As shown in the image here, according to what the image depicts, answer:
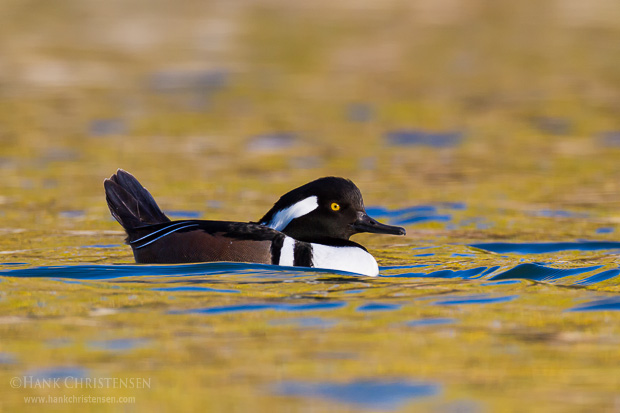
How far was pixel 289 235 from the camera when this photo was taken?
883 cm

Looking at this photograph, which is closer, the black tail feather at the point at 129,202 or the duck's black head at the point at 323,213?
the duck's black head at the point at 323,213

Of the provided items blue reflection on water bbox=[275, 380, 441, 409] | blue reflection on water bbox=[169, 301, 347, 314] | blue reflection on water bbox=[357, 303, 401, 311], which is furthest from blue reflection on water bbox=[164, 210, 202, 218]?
blue reflection on water bbox=[275, 380, 441, 409]

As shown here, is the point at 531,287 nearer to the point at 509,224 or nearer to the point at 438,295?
the point at 438,295

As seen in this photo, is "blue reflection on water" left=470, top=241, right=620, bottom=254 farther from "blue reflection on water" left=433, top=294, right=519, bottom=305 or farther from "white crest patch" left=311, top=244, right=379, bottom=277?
"blue reflection on water" left=433, top=294, right=519, bottom=305

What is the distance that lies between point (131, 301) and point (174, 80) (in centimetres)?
1519

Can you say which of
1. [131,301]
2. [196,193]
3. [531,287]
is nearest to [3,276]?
[131,301]

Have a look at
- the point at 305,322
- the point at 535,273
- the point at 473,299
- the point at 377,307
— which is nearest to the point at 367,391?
the point at 305,322

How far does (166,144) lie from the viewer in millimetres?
16266

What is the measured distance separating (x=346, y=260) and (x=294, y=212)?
65 centimetres

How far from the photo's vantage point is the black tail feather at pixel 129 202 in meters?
9.38

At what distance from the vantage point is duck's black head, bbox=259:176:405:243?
8688 millimetres

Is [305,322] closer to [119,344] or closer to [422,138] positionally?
[119,344]

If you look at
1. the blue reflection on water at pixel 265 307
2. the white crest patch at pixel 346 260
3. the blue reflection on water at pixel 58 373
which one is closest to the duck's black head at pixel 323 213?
the white crest patch at pixel 346 260

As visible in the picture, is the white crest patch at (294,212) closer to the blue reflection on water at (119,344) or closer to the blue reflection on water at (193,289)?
the blue reflection on water at (193,289)
